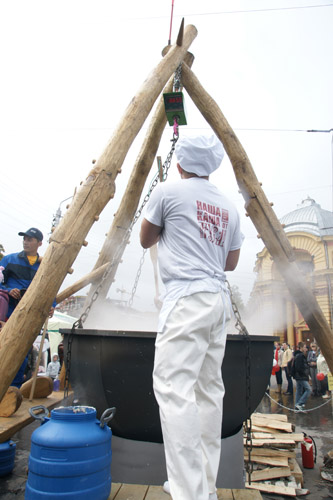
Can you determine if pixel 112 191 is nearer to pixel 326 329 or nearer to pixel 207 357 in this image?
pixel 207 357

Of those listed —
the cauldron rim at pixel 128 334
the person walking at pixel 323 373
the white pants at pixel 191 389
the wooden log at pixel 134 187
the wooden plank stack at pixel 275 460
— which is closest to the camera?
the white pants at pixel 191 389

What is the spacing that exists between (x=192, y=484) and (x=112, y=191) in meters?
2.03

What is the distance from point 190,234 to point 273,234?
2.32 meters

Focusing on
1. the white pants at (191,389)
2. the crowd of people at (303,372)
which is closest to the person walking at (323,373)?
the crowd of people at (303,372)

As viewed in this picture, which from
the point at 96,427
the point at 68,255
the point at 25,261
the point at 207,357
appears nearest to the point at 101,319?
the point at 25,261

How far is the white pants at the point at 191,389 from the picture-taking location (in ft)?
4.39

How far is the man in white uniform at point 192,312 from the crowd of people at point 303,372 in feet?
24.3

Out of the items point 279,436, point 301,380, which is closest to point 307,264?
point 301,380

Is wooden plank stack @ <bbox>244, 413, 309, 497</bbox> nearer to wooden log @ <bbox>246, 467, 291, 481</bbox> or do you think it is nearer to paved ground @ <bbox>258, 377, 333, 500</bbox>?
wooden log @ <bbox>246, 467, 291, 481</bbox>

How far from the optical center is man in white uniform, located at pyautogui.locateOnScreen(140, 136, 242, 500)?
136 centimetres

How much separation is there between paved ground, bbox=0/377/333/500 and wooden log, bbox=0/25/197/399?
4.09 ft

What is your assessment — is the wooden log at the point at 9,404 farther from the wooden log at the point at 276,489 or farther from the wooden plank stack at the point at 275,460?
the wooden log at the point at 276,489

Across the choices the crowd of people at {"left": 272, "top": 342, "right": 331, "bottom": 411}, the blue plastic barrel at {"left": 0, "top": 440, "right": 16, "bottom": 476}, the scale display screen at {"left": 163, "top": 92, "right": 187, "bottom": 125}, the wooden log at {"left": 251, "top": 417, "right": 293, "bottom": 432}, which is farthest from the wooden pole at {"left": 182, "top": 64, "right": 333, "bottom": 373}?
the crowd of people at {"left": 272, "top": 342, "right": 331, "bottom": 411}

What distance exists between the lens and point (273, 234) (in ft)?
12.3
